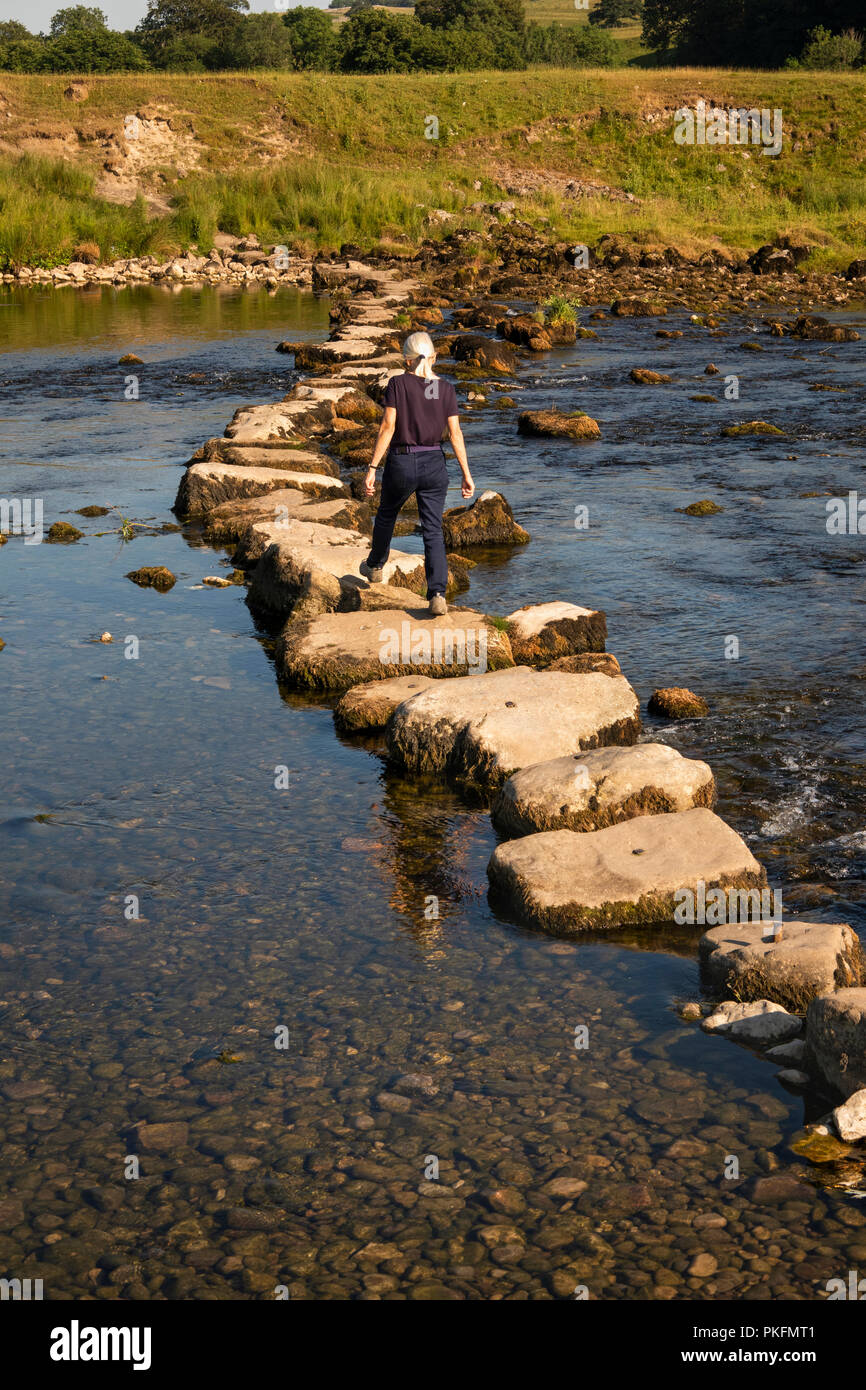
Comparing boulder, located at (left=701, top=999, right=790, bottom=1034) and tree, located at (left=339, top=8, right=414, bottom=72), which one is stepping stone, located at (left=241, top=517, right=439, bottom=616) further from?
tree, located at (left=339, top=8, right=414, bottom=72)

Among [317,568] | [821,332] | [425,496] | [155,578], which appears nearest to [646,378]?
[821,332]

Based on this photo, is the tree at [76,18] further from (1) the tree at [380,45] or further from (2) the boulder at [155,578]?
(2) the boulder at [155,578]

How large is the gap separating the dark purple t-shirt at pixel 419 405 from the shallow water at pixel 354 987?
6.35ft

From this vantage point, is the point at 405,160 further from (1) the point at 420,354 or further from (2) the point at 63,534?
(1) the point at 420,354

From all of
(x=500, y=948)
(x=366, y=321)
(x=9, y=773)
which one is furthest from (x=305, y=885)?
(x=366, y=321)

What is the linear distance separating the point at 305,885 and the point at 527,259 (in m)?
33.9

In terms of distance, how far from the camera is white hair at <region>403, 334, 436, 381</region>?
341 inches

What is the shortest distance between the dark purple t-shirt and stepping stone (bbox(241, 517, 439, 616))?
54.6 inches

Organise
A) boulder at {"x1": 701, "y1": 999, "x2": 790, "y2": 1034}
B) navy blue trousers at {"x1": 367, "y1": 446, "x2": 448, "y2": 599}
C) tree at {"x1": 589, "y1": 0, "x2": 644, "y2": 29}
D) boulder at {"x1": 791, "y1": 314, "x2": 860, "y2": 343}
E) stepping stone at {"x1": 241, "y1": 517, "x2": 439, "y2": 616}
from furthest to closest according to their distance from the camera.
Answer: tree at {"x1": 589, "y1": 0, "x2": 644, "y2": 29}, boulder at {"x1": 791, "y1": 314, "x2": 860, "y2": 343}, stepping stone at {"x1": 241, "y1": 517, "x2": 439, "y2": 616}, navy blue trousers at {"x1": 367, "y1": 446, "x2": 448, "y2": 599}, boulder at {"x1": 701, "y1": 999, "x2": 790, "y2": 1034}

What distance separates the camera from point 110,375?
22328mm

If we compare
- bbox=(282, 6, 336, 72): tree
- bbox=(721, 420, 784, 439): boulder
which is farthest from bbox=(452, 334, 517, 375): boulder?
bbox=(282, 6, 336, 72): tree

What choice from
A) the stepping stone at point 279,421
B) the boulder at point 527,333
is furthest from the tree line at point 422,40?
the stepping stone at point 279,421

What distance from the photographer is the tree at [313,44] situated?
2761 inches

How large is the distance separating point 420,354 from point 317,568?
2.03 meters
